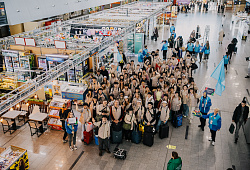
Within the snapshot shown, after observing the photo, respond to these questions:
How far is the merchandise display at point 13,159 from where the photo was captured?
6016 millimetres

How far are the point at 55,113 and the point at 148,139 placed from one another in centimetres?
377

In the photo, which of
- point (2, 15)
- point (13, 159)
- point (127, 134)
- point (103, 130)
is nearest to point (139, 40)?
point (2, 15)

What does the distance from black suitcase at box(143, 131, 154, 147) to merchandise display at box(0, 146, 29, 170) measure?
3.71 meters

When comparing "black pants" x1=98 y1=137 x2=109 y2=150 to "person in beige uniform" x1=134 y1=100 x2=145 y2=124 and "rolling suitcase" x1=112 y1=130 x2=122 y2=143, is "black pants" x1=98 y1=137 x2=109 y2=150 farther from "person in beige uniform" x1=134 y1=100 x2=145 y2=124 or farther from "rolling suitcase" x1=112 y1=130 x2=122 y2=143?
"person in beige uniform" x1=134 y1=100 x2=145 y2=124

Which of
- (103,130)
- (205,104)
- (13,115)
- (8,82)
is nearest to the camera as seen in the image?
(103,130)

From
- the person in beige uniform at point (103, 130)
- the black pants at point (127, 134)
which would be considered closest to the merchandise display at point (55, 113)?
the person in beige uniform at point (103, 130)

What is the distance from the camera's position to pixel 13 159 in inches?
245

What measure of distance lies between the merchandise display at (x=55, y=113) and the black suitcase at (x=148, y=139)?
3.24 meters

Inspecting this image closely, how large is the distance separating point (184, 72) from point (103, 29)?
6733mm

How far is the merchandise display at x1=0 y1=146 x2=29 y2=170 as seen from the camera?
19.7 feet

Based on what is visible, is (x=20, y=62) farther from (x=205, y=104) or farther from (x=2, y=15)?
(x=205, y=104)

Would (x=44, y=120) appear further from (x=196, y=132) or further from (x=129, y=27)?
(x=129, y=27)

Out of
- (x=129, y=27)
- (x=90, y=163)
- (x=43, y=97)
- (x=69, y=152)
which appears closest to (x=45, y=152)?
(x=69, y=152)

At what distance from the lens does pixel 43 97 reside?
10.6 m
